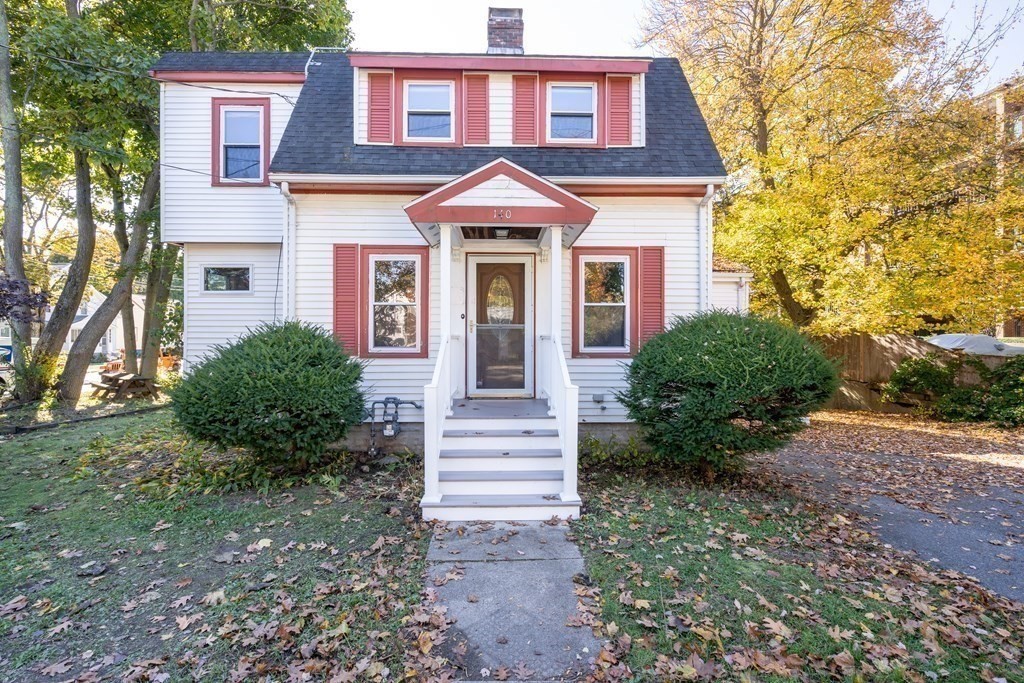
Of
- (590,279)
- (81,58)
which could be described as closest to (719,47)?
(590,279)

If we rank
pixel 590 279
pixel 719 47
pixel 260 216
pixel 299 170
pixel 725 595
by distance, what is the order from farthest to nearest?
1. pixel 719 47
2. pixel 260 216
3. pixel 590 279
4. pixel 299 170
5. pixel 725 595

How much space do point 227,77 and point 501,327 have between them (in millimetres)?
6850

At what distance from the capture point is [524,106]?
8.34 meters

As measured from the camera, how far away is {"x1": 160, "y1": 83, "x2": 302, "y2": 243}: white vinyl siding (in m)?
9.66

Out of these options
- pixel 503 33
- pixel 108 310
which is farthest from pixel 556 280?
pixel 108 310

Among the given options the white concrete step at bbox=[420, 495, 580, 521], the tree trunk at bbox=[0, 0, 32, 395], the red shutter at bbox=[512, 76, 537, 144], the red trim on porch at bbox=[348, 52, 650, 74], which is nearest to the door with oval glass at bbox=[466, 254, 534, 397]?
the red shutter at bbox=[512, 76, 537, 144]

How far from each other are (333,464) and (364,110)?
5319mm

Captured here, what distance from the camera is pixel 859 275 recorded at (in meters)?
12.0

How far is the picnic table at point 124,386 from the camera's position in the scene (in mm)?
14289

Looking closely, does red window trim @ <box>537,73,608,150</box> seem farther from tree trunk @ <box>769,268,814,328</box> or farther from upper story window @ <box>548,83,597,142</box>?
tree trunk @ <box>769,268,814,328</box>

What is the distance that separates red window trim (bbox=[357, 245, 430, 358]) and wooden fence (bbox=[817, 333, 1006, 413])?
35.6 ft

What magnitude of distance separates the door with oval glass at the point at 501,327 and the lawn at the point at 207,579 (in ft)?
6.41

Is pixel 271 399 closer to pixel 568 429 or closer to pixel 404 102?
pixel 568 429

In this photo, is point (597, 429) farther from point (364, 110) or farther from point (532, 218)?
point (364, 110)
